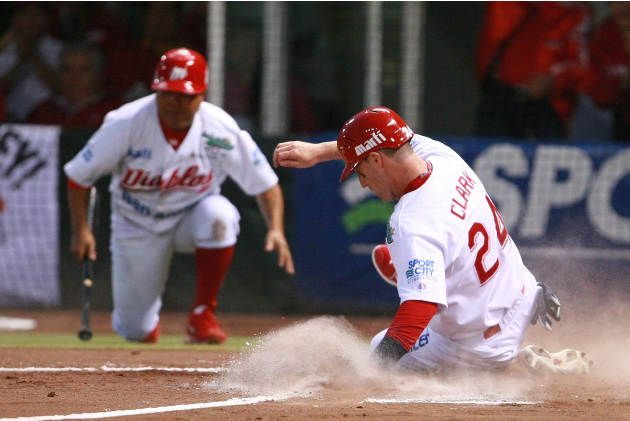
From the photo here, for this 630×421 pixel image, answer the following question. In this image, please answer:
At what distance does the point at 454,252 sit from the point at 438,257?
24 centimetres

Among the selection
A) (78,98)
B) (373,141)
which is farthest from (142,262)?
(78,98)

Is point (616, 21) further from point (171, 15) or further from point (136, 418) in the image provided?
point (136, 418)

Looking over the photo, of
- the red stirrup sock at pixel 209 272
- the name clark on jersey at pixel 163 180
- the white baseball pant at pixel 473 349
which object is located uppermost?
the name clark on jersey at pixel 163 180

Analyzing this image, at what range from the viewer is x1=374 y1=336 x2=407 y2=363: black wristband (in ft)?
13.9

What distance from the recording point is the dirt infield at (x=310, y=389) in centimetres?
420

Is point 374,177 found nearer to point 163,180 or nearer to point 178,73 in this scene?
point 178,73

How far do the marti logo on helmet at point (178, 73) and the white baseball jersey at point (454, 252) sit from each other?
2183 mm

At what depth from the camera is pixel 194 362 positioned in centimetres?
618

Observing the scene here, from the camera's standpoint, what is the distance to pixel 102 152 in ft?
22.9

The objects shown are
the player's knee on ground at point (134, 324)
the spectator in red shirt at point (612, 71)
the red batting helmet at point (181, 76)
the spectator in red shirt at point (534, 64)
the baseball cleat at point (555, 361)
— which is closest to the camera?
the baseball cleat at point (555, 361)

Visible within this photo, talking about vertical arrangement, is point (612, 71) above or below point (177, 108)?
below

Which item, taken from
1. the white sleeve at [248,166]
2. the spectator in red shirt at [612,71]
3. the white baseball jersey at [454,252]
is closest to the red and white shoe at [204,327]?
the white sleeve at [248,166]

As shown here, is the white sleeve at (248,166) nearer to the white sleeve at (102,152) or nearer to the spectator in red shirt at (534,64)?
the white sleeve at (102,152)

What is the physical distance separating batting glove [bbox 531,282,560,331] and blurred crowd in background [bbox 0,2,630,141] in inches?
191
